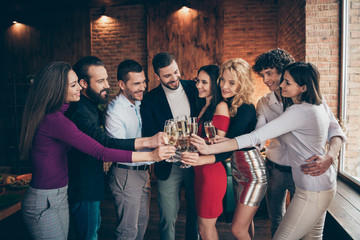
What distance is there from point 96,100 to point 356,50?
3.03 m

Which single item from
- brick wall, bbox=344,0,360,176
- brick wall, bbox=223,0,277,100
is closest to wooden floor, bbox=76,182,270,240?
brick wall, bbox=344,0,360,176

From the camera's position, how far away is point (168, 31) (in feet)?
17.8

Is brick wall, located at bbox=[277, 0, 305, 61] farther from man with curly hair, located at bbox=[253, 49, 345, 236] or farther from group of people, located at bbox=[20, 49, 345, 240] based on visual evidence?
group of people, located at bbox=[20, 49, 345, 240]

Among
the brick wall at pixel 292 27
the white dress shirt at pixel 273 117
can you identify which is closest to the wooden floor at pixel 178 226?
the white dress shirt at pixel 273 117

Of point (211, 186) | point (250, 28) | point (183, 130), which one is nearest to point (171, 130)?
point (183, 130)

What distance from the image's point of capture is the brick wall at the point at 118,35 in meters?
5.68

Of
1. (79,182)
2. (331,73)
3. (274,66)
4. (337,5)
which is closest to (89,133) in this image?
(79,182)

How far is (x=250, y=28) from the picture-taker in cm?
525

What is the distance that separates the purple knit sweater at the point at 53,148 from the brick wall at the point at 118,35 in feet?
14.4

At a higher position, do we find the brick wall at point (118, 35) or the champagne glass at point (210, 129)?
the brick wall at point (118, 35)

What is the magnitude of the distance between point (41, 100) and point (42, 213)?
64 centimetres

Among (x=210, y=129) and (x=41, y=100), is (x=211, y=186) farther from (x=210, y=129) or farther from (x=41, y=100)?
(x=41, y=100)

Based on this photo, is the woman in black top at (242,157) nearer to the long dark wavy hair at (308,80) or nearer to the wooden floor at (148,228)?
the long dark wavy hair at (308,80)

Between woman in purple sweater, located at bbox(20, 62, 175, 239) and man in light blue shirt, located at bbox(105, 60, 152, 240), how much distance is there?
1.25 feet
